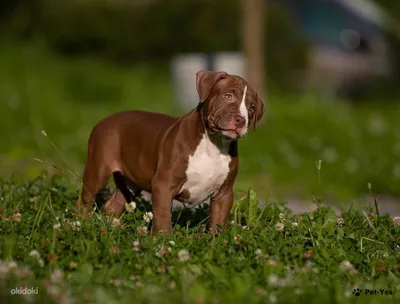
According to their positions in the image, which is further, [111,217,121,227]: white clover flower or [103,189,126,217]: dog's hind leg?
[103,189,126,217]: dog's hind leg

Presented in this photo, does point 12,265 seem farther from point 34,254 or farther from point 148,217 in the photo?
point 148,217

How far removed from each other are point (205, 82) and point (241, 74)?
9.29 meters

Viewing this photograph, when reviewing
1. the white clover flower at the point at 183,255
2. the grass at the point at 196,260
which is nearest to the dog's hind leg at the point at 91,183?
the grass at the point at 196,260

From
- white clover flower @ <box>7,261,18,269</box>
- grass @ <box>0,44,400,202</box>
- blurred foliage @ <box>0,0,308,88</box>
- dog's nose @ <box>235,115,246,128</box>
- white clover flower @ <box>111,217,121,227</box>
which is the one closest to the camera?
white clover flower @ <box>7,261,18,269</box>

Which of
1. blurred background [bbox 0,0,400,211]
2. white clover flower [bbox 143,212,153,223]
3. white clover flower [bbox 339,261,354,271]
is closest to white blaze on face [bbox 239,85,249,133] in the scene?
white clover flower [bbox 143,212,153,223]

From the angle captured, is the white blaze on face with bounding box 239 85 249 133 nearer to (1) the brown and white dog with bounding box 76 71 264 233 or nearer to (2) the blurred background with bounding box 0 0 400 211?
(1) the brown and white dog with bounding box 76 71 264 233

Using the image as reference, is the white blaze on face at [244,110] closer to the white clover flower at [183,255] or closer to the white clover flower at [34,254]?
the white clover flower at [183,255]

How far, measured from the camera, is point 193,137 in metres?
5.95

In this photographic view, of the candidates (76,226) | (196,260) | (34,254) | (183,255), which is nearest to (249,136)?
(76,226)

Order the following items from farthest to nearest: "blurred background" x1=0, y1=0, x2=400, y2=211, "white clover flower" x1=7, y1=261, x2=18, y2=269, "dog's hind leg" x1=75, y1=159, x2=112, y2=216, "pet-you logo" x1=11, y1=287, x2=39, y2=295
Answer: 1. "blurred background" x1=0, y1=0, x2=400, y2=211
2. "dog's hind leg" x1=75, y1=159, x2=112, y2=216
3. "white clover flower" x1=7, y1=261, x2=18, y2=269
4. "pet-you logo" x1=11, y1=287, x2=39, y2=295

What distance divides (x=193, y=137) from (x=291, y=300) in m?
1.79

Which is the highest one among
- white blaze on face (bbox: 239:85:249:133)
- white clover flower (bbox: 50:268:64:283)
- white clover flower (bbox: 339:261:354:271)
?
white blaze on face (bbox: 239:85:249:133)

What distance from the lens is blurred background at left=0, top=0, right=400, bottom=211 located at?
11.9 m

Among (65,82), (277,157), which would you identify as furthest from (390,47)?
(277,157)
